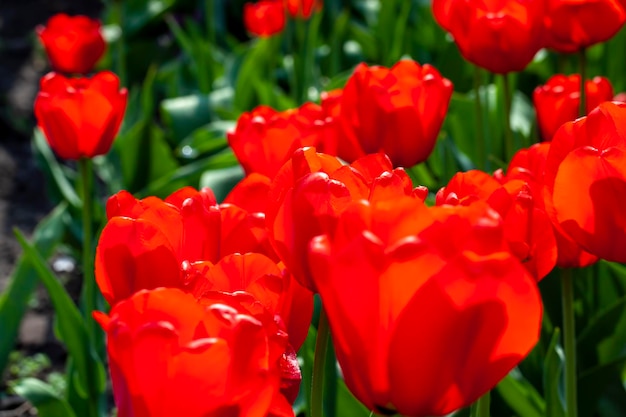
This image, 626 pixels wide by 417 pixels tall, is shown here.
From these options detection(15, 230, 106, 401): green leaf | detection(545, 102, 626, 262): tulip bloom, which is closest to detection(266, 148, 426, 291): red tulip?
detection(545, 102, 626, 262): tulip bloom

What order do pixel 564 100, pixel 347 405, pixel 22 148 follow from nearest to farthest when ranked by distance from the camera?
pixel 347 405, pixel 564 100, pixel 22 148

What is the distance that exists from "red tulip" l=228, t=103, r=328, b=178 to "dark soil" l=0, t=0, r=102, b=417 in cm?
106

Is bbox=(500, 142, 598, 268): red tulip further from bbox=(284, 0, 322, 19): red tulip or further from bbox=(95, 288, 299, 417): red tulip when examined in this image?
bbox=(284, 0, 322, 19): red tulip

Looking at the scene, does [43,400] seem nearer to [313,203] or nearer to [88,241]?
[88,241]

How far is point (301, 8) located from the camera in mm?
2650

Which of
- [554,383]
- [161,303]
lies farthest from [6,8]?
[161,303]

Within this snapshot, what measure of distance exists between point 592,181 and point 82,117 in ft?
2.98

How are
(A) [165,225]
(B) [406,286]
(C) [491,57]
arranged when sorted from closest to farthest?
1. (B) [406,286]
2. (A) [165,225]
3. (C) [491,57]

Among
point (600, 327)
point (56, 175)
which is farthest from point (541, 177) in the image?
point (56, 175)

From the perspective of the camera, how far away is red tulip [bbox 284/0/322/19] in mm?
2582

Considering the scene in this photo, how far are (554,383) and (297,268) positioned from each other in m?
0.53

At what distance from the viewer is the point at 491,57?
1.40 metres

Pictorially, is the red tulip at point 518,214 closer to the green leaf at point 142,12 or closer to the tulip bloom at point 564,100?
the tulip bloom at point 564,100

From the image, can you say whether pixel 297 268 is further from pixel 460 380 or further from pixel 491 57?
pixel 491 57
